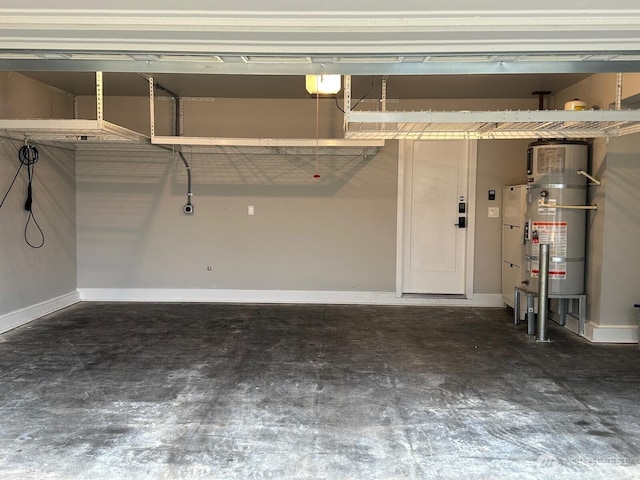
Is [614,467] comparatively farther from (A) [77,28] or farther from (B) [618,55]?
(A) [77,28]

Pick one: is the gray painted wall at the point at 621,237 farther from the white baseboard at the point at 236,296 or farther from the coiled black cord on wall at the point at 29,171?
the coiled black cord on wall at the point at 29,171

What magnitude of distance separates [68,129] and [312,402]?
10.3ft

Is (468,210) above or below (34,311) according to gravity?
above

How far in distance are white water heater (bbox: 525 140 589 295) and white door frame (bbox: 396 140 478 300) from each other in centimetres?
131

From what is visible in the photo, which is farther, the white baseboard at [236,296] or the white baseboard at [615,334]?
the white baseboard at [236,296]

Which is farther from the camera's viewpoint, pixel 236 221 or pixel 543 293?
pixel 236 221

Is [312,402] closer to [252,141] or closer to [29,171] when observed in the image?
[252,141]

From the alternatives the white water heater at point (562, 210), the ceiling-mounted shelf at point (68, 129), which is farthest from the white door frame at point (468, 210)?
the ceiling-mounted shelf at point (68, 129)

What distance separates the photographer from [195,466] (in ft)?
7.71

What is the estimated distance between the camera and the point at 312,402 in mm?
3125

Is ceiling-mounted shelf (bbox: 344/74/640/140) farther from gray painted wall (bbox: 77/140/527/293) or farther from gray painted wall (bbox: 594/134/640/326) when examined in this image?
gray painted wall (bbox: 77/140/527/293)

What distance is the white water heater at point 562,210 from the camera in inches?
184

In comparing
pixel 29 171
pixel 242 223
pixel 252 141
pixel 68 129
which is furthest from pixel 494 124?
pixel 29 171

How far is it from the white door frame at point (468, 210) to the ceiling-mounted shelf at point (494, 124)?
1594 millimetres
